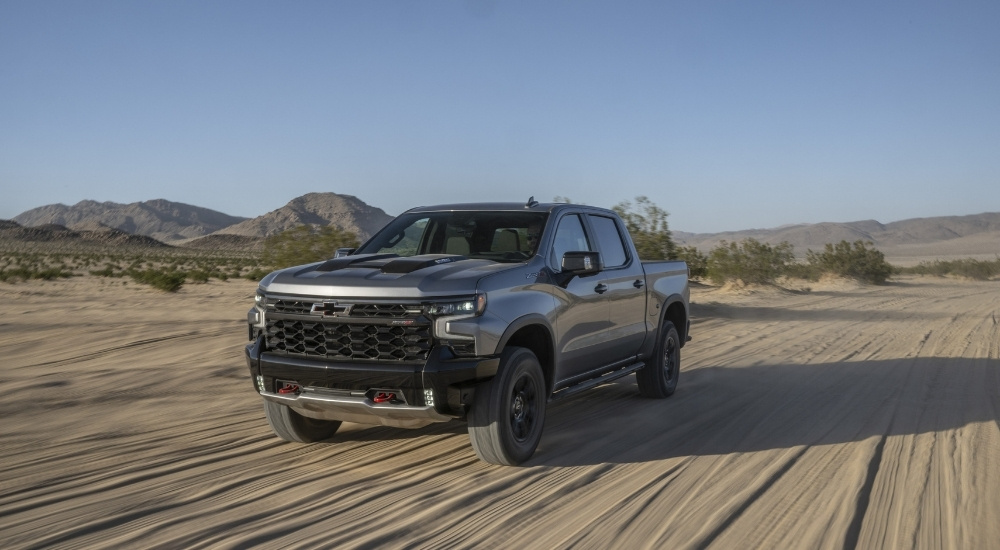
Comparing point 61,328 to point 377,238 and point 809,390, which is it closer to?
point 377,238

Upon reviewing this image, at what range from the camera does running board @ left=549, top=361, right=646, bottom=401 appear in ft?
22.9

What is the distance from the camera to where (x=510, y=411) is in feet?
20.3

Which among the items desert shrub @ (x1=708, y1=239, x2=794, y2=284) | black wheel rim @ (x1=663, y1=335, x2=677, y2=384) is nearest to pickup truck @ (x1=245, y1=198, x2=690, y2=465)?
black wheel rim @ (x1=663, y1=335, x2=677, y2=384)

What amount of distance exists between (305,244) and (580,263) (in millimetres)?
12998

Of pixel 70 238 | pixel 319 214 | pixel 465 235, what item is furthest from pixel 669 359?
pixel 319 214

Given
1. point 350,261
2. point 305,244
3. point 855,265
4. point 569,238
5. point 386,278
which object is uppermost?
point 305,244

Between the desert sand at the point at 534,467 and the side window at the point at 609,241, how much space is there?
4.70ft

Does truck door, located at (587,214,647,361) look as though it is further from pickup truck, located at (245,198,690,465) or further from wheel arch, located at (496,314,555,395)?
wheel arch, located at (496,314,555,395)

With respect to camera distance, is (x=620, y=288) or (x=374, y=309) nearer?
(x=374, y=309)

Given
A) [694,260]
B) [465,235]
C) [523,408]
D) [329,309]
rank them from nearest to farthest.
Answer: [329,309] → [523,408] → [465,235] → [694,260]

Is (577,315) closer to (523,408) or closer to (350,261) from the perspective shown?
(523,408)

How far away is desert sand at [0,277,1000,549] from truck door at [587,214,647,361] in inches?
27.8

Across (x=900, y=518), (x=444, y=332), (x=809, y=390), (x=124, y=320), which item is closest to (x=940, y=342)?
(x=809, y=390)

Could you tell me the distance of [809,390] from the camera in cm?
984
